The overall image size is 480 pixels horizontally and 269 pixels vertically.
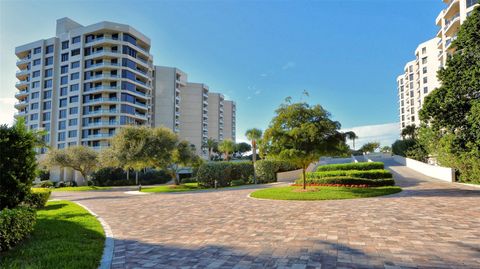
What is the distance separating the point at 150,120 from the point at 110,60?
1684 cm

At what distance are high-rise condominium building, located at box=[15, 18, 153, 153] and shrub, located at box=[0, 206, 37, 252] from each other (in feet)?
169

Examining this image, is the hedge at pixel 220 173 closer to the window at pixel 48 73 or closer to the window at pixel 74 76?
the window at pixel 74 76

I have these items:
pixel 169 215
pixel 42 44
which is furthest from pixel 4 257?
pixel 42 44

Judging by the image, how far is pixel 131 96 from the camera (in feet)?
193

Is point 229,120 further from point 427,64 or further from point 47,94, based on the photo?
point 427,64

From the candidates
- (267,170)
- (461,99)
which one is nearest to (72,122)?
(267,170)

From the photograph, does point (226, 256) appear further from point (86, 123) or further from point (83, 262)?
point (86, 123)

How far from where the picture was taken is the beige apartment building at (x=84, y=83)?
56.2 m

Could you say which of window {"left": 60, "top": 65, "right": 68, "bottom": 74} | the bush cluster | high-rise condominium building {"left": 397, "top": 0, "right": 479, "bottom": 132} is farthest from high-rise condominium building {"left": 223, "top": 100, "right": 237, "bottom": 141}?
the bush cluster

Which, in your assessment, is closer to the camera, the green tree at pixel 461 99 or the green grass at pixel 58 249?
the green grass at pixel 58 249

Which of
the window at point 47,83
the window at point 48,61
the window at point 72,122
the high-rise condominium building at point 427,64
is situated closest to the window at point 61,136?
the window at point 72,122

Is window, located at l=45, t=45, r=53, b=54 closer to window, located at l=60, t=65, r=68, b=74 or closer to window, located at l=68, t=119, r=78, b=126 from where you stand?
window, located at l=60, t=65, r=68, b=74

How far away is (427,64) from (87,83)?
84432mm

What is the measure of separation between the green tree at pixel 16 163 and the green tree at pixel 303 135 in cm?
1195
